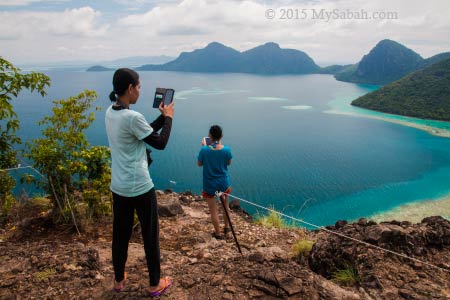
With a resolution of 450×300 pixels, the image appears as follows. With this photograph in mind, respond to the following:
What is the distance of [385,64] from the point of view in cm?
12700

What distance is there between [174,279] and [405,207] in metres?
19.3

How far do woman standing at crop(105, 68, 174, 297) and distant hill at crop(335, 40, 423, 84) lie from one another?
5145 inches

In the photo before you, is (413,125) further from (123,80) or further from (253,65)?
(253,65)

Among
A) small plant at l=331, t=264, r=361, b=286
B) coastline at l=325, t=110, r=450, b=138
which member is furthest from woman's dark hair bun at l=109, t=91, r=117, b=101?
coastline at l=325, t=110, r=450, b=138

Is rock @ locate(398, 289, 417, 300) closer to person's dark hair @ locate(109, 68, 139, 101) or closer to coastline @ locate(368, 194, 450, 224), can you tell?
person's dark hair @ locate(109, 68, 139, 101)

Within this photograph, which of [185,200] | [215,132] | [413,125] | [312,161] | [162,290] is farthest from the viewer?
[413,125]

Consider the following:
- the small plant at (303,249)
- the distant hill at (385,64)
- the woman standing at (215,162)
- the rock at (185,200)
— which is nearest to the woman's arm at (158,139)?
the woman standing at (215,162)

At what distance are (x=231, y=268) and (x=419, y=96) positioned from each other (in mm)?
69248

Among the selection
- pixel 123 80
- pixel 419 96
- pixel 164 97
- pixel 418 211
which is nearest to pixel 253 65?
pixel 419 96

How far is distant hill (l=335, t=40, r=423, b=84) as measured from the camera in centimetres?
12112

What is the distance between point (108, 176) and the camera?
4.45 meters

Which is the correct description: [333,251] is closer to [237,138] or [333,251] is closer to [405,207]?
[405,207]

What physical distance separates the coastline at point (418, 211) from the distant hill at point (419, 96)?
38.9 metres

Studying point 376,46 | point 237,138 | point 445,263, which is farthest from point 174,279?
point 376,46
